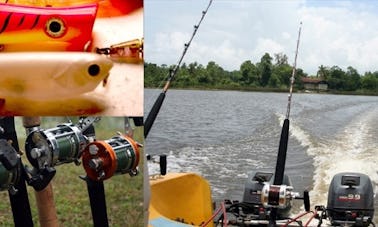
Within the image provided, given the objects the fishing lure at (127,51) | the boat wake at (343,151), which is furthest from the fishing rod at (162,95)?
the boat wake at (343,151)

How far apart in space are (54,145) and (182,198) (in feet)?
3.62

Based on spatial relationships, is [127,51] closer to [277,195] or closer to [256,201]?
[277,195]

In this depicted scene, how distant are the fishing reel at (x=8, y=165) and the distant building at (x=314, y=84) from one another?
169 cm

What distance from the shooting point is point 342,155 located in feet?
19.2

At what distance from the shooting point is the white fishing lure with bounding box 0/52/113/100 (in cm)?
173

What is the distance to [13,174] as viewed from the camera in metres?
1.82

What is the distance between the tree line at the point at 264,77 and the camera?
2566 mm

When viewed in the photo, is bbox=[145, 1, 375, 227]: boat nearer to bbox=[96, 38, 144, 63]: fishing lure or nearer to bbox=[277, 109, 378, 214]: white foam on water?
bbox=[96, 38, 144, 63]: fishing lure

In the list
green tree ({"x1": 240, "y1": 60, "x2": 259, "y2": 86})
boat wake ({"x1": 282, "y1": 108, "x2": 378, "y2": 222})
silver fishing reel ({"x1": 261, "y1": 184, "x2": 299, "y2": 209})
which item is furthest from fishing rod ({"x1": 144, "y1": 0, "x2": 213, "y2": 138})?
boat wake ({"x1": 282, "y1": 108, "x2": 378, "y2": 222})

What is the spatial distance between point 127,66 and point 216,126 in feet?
14.2

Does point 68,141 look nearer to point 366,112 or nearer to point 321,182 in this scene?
point 321,182

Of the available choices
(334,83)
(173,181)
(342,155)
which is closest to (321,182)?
(342,155)

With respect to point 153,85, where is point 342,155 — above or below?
below

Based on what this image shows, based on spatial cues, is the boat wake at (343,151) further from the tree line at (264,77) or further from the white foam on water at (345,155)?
the tree line at (264,77)
